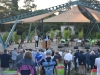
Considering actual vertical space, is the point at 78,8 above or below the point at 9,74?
above

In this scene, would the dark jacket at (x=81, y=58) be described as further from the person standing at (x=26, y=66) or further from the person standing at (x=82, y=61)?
the person standing at (x=26, y=66)

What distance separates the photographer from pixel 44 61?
7.25m

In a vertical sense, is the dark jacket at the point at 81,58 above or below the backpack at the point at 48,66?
below

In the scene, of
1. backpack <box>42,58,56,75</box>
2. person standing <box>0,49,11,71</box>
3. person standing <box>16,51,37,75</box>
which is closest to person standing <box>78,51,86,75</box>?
person standing <box>0,49,11,71</box>

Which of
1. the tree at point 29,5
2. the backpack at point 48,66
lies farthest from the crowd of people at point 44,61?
the tree at point 29,5

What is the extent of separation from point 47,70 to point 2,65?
180 inches

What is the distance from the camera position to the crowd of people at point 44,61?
6.69 meters

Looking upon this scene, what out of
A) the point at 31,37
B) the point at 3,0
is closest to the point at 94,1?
the point at 3,0

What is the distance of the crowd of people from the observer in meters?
6.69

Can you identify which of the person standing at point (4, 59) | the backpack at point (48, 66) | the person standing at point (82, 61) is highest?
the backpack at point (48, 66)

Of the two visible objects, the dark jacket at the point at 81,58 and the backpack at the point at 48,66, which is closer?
the backpack at the point at 48,66

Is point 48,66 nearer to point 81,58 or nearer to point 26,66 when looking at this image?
point 26,66

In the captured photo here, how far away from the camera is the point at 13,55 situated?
1427 centimetres

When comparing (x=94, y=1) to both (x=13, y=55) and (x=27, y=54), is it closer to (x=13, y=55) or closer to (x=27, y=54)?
(x=13, y=55)
